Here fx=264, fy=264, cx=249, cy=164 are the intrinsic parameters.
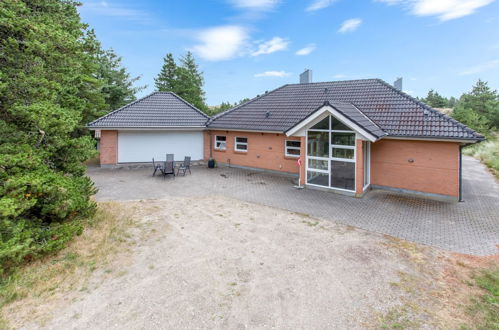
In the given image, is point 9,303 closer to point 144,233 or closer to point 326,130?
point 144,233

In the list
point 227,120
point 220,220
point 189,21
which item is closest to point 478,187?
point 220,220

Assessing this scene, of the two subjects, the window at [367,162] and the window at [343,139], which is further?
the window at [367,162]

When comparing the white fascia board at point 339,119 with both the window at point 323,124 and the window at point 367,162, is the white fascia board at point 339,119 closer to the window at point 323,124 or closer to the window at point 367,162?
the window at point 323,124

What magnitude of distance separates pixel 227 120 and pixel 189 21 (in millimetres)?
9843

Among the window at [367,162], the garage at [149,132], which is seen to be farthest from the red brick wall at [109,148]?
the window at [367,162]

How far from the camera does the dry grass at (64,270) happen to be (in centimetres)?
478

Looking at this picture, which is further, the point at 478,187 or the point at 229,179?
the point at 229,179

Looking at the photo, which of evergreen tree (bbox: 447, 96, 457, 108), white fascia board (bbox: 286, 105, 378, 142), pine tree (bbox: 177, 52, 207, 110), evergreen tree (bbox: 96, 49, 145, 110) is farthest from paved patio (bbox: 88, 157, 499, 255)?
evergreen tree (bbox: 447, 96, 457, 108)

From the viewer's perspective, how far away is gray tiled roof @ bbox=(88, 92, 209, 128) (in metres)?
18.0

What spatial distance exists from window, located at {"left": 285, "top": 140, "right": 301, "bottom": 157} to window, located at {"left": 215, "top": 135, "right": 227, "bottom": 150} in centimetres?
525

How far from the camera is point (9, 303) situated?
4.78 meters

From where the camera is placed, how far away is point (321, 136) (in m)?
12.6

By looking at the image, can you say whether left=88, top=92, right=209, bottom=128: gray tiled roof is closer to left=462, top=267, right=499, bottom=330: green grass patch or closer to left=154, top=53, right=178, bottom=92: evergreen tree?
left=462, top=267, right=499, bottom=330: green grass patch

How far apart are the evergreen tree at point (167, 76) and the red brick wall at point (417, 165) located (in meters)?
42.9
